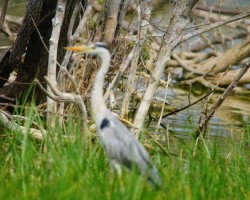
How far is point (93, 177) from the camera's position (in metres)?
4.86

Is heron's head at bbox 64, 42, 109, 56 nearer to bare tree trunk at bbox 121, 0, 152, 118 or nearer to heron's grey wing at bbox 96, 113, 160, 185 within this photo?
heron's grey wing at bbox 96, 113, 160, 185

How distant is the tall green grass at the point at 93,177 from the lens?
434 cm

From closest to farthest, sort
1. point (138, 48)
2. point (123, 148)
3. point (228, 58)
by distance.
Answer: point (123, 148)
point (138, 48)
point (228, 58)

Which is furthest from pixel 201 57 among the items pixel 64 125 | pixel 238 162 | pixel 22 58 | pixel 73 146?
pixel 73 146

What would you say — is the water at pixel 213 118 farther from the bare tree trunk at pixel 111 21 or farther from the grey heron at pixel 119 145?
the grey heron at pixel 119 145

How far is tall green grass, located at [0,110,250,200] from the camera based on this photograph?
171 inches

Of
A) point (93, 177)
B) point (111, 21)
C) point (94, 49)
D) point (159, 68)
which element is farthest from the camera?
point (111, 21)

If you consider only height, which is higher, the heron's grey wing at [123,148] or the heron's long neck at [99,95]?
the heron's long neck at [99,95]

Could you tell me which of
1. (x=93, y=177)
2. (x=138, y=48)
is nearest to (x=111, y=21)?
(x=138, y=48)

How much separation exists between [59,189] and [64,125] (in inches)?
126

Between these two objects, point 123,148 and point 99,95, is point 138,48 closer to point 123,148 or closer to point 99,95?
point 99,95

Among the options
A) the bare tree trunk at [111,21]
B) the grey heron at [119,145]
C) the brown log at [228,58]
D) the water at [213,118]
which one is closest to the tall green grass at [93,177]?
the grey heron at [119,145]

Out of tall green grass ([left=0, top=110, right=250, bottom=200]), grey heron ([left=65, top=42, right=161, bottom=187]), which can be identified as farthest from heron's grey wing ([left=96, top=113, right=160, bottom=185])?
tall green grass ([left=0, top=110, right=250, bottom=200])

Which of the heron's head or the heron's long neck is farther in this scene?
the heron's head
